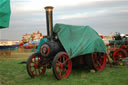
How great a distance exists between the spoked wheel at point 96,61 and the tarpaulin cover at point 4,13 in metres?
3.50

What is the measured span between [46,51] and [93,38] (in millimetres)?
2181

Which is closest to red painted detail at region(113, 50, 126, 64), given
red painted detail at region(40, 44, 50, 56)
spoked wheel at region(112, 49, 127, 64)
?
spoked wheel at region(112, 49, 127, 64)

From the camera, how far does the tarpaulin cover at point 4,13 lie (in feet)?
15.2

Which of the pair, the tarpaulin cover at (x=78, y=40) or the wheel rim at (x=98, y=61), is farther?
the wheel rim at (x=98, y=61)

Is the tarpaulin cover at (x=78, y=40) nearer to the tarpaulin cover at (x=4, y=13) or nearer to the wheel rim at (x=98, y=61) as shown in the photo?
the wheel rim at (x=98, y=61)

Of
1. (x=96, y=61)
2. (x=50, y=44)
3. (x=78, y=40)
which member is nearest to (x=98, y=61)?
(x=96, y=61)

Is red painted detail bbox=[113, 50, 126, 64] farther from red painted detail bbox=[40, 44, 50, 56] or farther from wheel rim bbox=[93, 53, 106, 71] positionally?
red painted detail bbox=[40, 44, 50, 56]

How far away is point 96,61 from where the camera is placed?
7285 mm

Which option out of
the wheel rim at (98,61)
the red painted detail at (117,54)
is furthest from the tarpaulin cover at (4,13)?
the red painted detail at (117,54)

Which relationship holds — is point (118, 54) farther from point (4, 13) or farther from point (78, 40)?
point (4, 13)

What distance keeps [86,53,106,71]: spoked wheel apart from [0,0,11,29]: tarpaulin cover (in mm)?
3501

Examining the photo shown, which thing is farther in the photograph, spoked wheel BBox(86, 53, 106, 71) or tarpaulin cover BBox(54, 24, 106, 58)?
spoked wheel BBox(86, 53, 106, 71)

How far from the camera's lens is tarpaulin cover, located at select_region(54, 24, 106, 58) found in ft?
20.5

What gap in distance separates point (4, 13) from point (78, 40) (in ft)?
10.1
